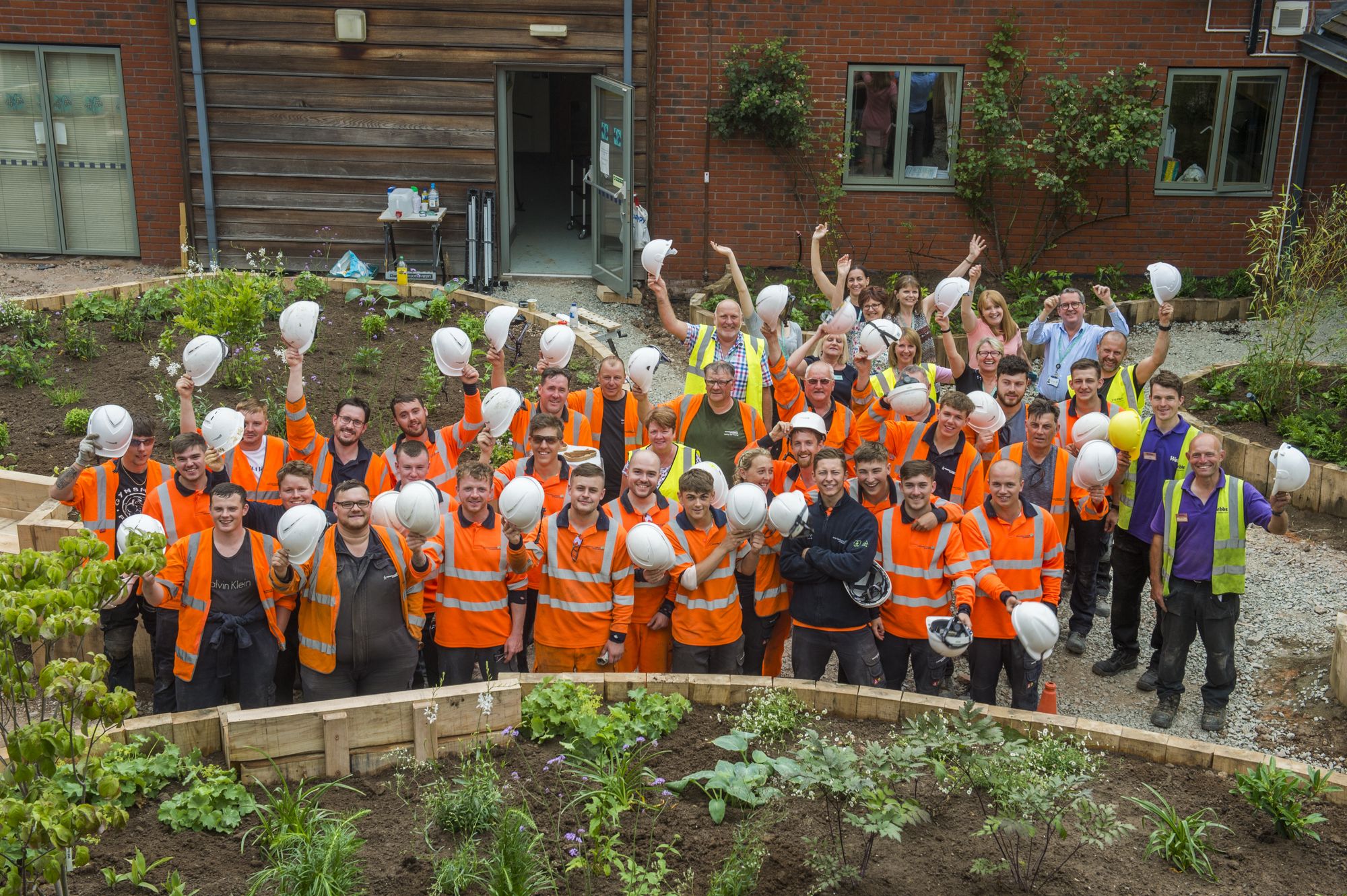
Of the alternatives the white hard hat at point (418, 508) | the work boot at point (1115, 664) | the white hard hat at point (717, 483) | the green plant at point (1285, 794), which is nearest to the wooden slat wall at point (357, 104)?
the white hard hat at point (717, 483)

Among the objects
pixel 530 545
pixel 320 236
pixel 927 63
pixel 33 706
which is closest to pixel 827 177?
pixel 927 63

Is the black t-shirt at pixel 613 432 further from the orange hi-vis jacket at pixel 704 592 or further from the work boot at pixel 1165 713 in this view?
the work boot at pixel 1165 713

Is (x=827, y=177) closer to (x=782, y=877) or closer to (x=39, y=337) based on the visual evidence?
(x=39, y=337)

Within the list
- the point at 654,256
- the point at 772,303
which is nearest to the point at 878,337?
the point at 772,303

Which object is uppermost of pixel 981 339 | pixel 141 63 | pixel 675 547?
pixel 141 63

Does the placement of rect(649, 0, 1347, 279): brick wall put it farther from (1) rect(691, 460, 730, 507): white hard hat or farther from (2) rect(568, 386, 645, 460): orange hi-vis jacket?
(1) rect(691, 460, 730, 507): white hard hat

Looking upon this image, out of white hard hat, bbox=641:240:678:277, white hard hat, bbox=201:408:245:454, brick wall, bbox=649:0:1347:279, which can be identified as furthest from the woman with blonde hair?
brick wall, bbox=649:0:1347:279

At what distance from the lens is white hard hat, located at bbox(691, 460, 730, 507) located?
6281 millimetres

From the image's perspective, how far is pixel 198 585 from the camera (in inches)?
226

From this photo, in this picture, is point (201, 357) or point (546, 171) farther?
point (546, 171)

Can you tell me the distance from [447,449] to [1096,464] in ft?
11.7

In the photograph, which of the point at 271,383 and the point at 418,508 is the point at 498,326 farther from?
the point at 271,383

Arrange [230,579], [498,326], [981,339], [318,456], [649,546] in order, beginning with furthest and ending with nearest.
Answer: [981,339]
[498,326]
[318,456]
[649,546]
[230,579]

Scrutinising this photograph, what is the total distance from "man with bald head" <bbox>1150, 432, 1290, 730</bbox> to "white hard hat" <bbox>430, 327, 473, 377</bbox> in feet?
13.1
